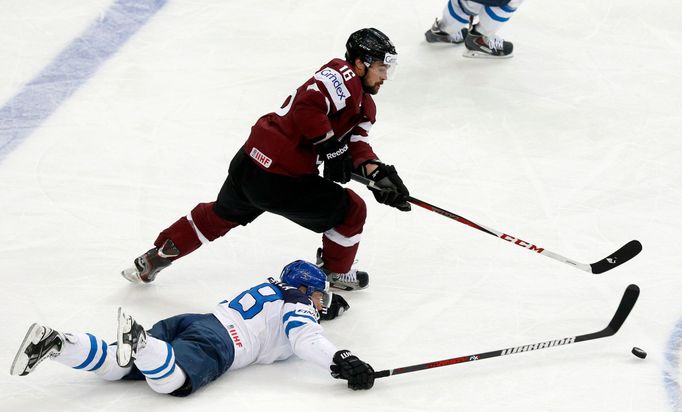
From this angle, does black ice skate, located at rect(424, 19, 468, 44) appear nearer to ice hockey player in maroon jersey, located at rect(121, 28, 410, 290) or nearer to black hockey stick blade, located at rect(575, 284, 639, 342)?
ice hockey player in maroon jersey, located at rect(121, 28, 410, 290)

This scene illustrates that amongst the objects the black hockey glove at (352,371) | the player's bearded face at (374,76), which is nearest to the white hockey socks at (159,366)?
the black hockey glove at (352,371)

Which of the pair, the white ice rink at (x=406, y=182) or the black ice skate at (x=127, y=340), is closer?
the black ice skate at (x=127, y=340)

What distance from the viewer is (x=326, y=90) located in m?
3.57

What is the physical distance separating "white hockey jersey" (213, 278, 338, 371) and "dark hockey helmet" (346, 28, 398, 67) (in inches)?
34.6

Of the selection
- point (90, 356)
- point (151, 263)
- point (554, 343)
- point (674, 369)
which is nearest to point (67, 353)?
point (90, 356)

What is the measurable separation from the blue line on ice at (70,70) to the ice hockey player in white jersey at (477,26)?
1.78 meters

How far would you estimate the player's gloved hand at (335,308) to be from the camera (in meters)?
3.75

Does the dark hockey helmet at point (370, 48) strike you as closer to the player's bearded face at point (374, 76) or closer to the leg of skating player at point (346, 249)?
the player's bearded face at point (374, 76)

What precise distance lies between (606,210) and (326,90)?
1.63 meters

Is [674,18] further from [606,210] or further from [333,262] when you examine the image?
[333,262]

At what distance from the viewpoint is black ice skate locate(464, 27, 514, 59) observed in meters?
5.73

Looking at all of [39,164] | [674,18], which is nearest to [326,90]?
[39,164]

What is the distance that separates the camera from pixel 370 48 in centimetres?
363

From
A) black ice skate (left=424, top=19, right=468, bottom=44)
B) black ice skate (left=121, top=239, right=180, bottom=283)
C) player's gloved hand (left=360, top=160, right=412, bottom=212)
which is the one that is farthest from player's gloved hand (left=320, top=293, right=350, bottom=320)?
black ice skate (left=424, top=19, right=468, bottom=44)
